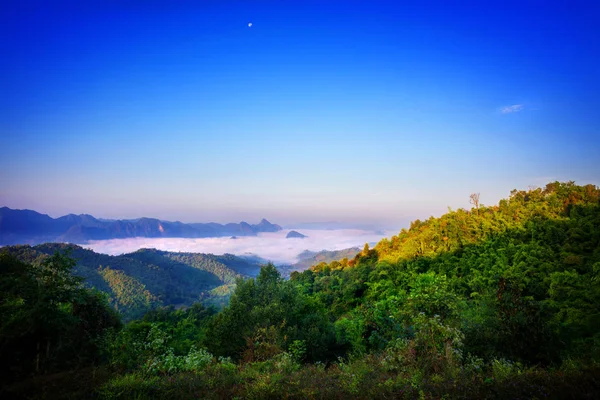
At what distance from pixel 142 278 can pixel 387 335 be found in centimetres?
14152

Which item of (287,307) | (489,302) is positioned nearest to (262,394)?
(489,302)

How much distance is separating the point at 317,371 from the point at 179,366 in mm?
4200

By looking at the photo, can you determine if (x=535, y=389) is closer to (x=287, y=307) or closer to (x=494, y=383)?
(x=494, y=383)

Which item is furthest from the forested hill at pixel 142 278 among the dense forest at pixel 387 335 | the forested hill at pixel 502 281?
the dense forest at pixel 387 335

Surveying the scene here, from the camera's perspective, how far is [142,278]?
133 meters

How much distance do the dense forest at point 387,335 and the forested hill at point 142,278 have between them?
245ft

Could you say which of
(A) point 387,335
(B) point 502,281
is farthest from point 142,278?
(B) point 502,281

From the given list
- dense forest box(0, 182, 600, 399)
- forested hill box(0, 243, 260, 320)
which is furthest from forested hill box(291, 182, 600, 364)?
forested hill box(0, 243, 260, 320)

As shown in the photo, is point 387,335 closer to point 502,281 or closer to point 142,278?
point 502,281

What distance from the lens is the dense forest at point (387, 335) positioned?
19.2 ft

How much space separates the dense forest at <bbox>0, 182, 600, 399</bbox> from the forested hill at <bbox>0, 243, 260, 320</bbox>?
245 ft

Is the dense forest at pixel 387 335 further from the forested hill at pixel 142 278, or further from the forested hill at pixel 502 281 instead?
the forested hill at pixel 142 278

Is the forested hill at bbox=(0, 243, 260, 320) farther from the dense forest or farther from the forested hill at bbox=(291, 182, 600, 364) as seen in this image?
the dense forest

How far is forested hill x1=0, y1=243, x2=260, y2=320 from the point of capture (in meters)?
104
